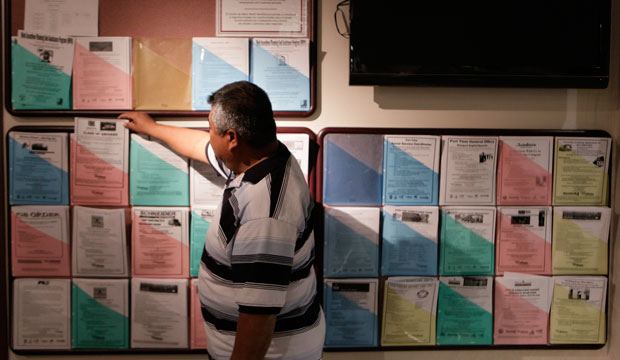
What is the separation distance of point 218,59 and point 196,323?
948 mm

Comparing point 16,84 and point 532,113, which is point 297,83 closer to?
point 532,113

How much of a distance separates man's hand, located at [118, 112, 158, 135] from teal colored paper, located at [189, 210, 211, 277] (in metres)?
0.33

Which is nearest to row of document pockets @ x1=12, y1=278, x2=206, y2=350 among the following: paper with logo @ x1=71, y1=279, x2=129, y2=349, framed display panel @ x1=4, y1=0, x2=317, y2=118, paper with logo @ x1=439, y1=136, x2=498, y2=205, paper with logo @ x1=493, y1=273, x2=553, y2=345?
paper with logo @ x1=71, y1=279, x2=129, y2=349

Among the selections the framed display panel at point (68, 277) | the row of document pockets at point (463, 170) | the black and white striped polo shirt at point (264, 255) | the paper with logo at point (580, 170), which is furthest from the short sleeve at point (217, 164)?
the paper with logo at point (580, 170)

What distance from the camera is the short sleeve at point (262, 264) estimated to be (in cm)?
101

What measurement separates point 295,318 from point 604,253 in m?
1.22

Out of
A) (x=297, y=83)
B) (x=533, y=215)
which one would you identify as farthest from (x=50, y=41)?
(x=533, y=215)

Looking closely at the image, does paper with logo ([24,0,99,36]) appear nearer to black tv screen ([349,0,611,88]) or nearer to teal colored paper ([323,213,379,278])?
black tv screen ([349,0,611,88])

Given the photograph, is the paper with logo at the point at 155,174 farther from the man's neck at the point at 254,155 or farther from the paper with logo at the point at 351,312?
the paper with logo at the point at 351,312

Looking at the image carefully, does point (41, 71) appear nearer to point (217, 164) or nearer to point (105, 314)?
point (217, 164)

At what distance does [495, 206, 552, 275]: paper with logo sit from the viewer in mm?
1583

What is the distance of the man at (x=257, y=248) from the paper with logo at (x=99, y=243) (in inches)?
19.9

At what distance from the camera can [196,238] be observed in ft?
5.08

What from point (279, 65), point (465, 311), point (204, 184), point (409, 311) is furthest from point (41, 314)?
point (465, 311)
